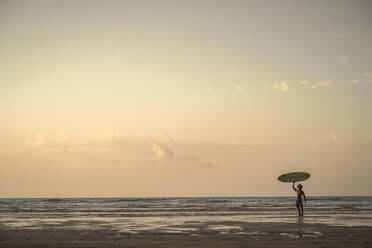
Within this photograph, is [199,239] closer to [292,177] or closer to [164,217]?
[164,217]

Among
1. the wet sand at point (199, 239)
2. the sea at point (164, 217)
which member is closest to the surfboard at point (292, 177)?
the sea at point (164, 217)

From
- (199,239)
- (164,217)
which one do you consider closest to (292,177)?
(164,217)

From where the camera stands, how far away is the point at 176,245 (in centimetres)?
1218

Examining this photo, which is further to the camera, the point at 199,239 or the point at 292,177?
the point at 292,177

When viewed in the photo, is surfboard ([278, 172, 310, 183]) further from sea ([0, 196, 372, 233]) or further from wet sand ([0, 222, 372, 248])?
wet sand ([0, 222, 372, 248])

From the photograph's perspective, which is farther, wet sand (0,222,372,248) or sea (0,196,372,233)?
sea (0,196,372,233)

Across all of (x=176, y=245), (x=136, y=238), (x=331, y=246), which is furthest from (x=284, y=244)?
(x=136, y=238)

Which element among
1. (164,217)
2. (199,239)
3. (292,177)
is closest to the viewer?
(199,239)

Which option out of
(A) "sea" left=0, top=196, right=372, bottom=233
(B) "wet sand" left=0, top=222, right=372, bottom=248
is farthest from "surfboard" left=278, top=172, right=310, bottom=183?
(B) "wet sand" left=0, top=222, right=372, bottom=248

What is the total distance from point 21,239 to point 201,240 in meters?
7.10

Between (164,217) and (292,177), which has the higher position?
(292,177)

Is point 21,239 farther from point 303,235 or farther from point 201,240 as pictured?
point 303,235

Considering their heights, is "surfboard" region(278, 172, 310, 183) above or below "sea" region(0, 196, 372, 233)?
above

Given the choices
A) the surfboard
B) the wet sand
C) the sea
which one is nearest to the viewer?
the wet sand
